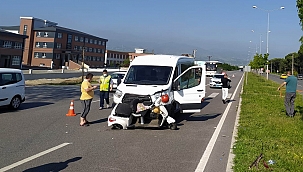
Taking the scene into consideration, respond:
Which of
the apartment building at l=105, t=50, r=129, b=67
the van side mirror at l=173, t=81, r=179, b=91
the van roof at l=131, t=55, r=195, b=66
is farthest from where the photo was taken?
the apartment building at l=105, t=50, r=129, b=67

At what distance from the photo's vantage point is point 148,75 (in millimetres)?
12133

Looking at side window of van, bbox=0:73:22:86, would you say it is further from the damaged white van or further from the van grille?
the van grille

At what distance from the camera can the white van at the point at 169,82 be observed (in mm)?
11180

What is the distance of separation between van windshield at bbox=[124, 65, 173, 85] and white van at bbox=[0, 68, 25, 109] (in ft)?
16.6

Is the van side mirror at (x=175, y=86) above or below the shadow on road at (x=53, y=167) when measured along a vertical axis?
above

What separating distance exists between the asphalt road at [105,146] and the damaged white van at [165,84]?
78cm

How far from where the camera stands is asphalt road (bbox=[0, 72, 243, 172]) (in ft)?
21.5

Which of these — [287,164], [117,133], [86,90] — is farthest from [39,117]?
[287,164]

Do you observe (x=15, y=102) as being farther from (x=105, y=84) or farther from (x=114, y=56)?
(x=114, y=56)

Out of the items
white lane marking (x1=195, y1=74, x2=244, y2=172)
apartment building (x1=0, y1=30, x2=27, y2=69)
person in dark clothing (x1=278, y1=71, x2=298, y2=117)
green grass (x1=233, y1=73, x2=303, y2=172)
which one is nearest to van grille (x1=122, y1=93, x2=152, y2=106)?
white lane marking (x1=195, y1=74, x2=244, y2=172)

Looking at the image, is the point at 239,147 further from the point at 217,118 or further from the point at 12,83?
the point at 12,83

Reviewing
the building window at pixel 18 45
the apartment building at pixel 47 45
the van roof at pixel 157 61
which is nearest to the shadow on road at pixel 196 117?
the van roof at pixel 157 61

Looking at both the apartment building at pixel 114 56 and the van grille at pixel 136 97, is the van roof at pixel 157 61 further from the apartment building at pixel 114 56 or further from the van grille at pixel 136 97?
the apartment building at pixel 114 56

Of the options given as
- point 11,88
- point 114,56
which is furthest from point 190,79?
point 114,56
